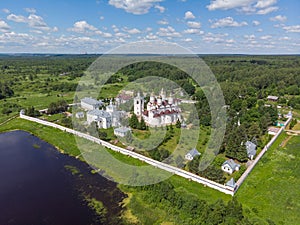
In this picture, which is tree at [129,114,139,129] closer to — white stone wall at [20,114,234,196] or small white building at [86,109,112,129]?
small white building at [86,109,112,129]

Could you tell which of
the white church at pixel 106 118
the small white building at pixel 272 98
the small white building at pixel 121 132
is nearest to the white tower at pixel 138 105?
the white church at pixel 106 118

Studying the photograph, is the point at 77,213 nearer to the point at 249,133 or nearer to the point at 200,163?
the point at 200,163

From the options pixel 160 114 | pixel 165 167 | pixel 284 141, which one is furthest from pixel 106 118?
pixel 284 141

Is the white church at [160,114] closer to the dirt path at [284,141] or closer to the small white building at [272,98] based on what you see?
the dirt path at [284,141]

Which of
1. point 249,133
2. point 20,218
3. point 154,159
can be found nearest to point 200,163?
point 154,159

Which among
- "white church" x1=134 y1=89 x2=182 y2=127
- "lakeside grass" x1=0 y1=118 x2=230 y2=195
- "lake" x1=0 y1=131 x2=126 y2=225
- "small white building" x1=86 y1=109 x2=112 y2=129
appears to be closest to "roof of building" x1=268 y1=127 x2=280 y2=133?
"white church" x1=134 y1=89 x2=182 y2=127
